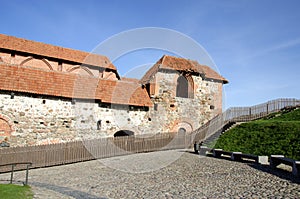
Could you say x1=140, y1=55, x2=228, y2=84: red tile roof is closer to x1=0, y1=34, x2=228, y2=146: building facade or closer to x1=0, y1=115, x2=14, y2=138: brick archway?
x1=0, y1=34, x2=228, y2=146: building facade

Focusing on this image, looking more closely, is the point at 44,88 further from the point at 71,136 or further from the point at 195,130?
the point at 195,130

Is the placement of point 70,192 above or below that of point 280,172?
below

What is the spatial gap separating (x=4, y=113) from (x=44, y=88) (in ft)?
9.09

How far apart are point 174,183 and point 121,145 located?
864 cm

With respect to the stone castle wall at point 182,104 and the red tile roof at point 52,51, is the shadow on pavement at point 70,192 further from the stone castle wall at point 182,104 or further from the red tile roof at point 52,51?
the red tile roof at point 52,51

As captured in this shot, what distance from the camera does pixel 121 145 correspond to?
53.6 ft

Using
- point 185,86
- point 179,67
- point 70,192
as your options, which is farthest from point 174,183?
point 179,67

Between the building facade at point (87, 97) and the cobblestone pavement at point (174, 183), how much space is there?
4.64 metres

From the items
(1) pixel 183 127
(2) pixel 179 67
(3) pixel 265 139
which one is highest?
(2) pixel 179 67

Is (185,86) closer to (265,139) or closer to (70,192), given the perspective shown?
(265,139)

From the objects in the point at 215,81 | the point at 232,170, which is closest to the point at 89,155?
the point at 232,170

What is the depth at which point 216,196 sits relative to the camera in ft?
21.1

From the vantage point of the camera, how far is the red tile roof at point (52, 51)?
2266 centimetres

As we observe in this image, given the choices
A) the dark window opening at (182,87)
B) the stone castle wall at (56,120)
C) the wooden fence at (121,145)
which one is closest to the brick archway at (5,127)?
the stone castle wall at (56,120)
